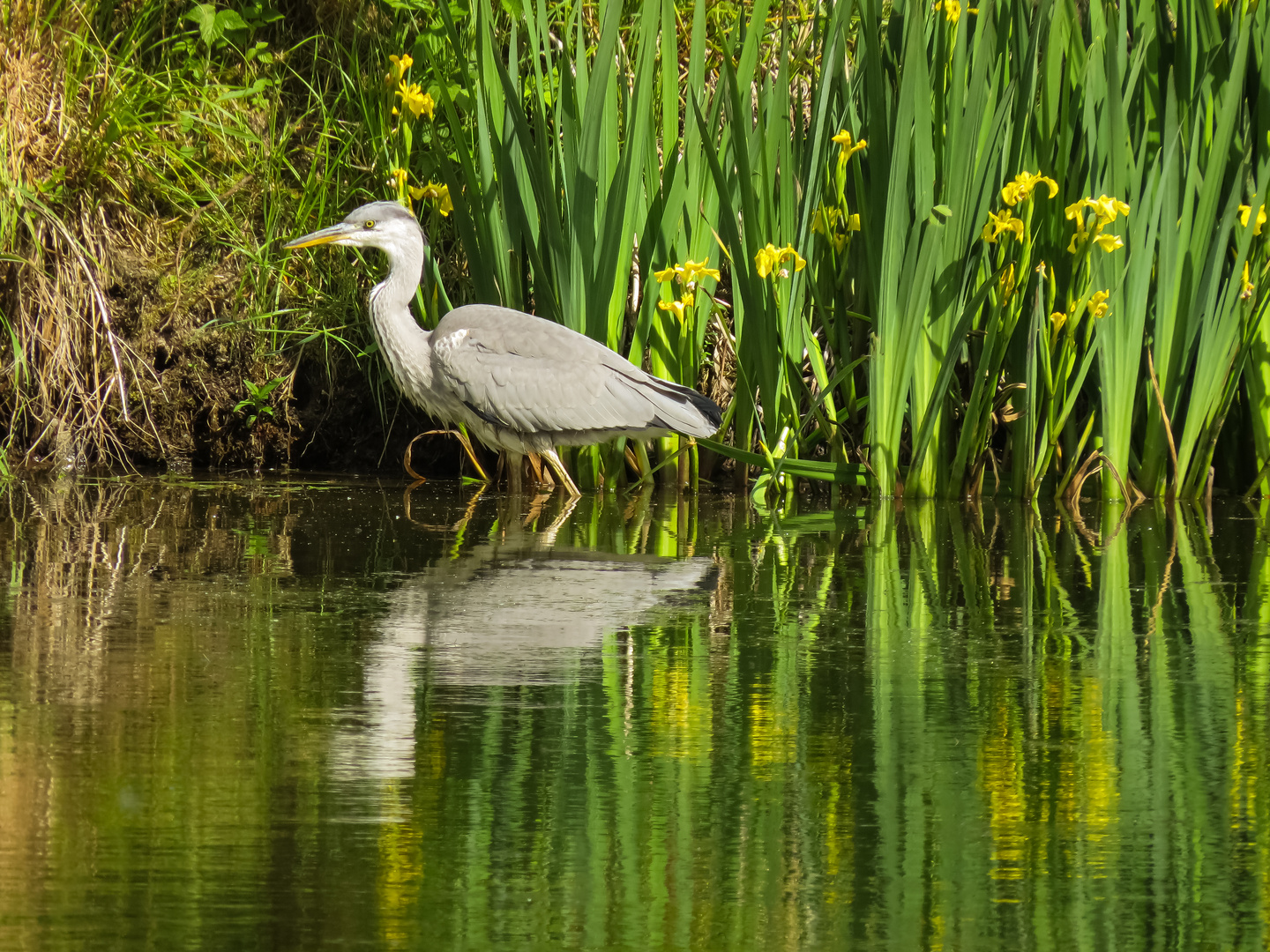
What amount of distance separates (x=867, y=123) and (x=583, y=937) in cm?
347

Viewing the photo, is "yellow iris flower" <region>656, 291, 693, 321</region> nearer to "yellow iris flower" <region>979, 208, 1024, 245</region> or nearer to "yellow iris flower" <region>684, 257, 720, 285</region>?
"yellow iris flower" <region>684, 257, 720, 285</region>

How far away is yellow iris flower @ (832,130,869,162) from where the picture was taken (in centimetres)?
443

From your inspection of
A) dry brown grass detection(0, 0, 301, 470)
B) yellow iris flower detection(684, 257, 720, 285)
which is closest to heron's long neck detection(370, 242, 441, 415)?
dry brown grass detection(0, 0, 301, 470)

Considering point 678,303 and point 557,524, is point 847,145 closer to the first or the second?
point 678,303

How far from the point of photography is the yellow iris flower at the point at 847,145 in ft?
14.5

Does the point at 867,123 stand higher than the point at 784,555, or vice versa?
the point at 867,123

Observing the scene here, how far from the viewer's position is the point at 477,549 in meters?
3.78

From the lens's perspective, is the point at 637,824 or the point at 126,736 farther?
the point at 126,736

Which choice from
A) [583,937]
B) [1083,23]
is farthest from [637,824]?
[1083,23]

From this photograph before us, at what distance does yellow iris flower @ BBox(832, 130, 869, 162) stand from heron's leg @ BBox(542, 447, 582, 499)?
4.60 ft

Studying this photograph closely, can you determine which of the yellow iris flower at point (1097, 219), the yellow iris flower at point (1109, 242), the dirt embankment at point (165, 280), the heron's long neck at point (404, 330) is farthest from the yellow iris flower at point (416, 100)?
the yellow iris flower at point (1109, 242)

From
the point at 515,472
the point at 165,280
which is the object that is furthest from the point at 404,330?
the point at 165,280

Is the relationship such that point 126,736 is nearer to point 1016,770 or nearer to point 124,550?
point 1016,770

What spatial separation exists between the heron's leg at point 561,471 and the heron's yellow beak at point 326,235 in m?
1.08
